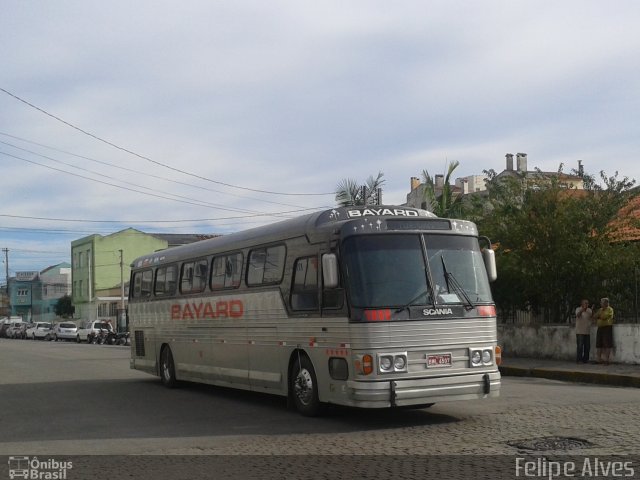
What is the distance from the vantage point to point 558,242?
22391 millimetres

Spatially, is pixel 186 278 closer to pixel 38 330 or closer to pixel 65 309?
pixel 38 330

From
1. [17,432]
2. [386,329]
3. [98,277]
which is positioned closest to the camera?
[386,329]

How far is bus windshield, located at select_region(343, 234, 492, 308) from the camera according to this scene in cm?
1070

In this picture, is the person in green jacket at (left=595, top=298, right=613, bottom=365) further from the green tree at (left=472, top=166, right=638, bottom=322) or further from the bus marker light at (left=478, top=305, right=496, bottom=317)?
the bus marker light at (left=478, top=305, right=496, bottom=317)

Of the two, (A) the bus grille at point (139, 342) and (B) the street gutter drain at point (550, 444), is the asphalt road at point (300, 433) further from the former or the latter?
→ (A) the bus grille at point (139, 342)

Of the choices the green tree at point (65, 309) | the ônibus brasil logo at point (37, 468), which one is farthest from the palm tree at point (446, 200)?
the green tree at point (65, 309)

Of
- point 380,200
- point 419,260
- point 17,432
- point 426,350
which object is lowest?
point 17,432

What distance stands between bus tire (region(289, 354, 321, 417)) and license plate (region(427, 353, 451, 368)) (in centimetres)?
174

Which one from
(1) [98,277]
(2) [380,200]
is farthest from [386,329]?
(1) [98,277]

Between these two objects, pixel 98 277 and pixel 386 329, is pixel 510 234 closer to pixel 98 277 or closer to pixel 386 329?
pixel 386 329

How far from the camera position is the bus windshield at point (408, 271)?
10703mm

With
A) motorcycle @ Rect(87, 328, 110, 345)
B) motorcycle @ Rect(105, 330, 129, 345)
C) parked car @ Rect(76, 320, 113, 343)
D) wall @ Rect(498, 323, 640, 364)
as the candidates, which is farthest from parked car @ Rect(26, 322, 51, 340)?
wall @ Rect(498, 323, 640, 364)

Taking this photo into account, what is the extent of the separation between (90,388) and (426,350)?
925cm

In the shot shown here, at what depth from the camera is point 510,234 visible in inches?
920
